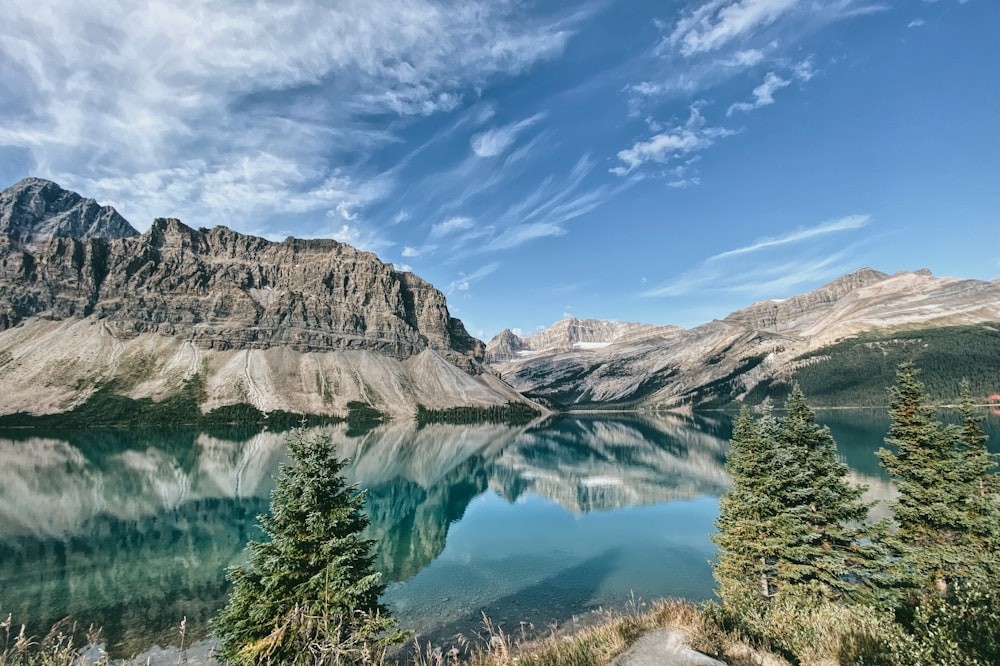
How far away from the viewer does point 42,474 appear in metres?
83.6

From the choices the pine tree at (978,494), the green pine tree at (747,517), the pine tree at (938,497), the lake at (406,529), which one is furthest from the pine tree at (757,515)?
the lake at (406,529)

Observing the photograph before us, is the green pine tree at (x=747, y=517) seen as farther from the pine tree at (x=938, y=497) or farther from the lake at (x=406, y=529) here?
the lake at (x=406, y=529)

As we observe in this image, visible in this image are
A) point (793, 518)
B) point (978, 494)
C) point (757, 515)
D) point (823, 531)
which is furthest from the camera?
point (757, 515)

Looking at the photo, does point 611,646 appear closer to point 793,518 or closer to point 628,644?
point 628,644

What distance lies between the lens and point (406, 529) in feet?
182

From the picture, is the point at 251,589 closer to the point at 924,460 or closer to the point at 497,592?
the point at 497,592

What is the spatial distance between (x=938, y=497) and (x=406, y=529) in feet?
160

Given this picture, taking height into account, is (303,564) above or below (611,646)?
above

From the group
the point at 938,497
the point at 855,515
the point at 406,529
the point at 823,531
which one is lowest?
the point at 406,529

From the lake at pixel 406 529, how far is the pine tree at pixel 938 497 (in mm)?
17486

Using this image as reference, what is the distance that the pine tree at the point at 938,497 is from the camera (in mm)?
20188

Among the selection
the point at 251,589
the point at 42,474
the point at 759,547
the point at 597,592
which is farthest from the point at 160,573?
the point at 42,474

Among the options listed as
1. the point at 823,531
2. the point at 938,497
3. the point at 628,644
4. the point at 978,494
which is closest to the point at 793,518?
the point at 823,531

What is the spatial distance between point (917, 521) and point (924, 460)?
2.90 m
